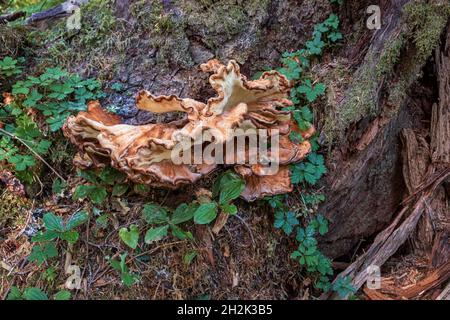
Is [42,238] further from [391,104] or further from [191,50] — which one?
[391,104]

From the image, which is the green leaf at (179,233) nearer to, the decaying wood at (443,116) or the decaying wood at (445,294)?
the decaying wood at (445,294)

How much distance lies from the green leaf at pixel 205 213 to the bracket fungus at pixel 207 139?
0.21 metres

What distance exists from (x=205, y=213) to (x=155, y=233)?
13.1 inches

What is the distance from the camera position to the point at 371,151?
341cm

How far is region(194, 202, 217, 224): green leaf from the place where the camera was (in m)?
2.80

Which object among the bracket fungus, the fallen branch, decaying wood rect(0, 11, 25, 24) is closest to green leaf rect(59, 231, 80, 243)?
the bracket fungus

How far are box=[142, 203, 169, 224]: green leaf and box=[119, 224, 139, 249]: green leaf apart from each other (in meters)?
0.11

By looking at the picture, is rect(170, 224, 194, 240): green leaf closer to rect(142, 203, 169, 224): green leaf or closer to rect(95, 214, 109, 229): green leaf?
rect(142, 203, 169, 224): green leaf

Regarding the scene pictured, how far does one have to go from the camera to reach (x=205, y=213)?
9.23 ft

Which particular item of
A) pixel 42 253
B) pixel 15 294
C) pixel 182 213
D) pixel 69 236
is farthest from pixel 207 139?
pixel 15 294
